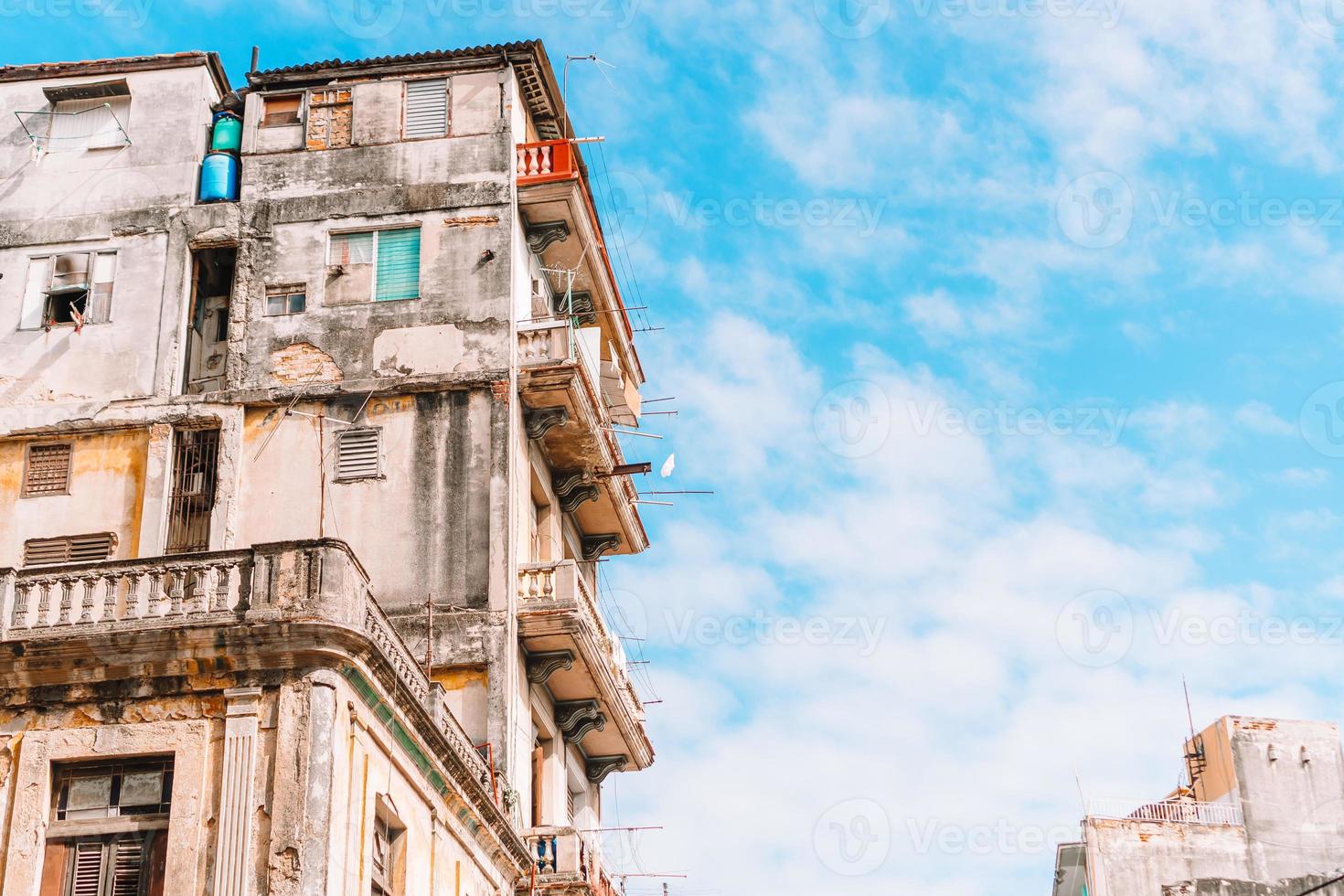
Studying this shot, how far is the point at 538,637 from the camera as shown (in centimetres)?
3133

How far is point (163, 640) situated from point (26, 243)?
17.3 metres

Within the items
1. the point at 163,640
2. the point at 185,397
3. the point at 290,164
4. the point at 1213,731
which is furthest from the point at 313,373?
the point at 1213,731

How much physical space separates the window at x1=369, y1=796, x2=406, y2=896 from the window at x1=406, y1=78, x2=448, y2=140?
17284mm

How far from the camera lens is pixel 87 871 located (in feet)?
64.8

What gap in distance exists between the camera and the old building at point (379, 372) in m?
30.5

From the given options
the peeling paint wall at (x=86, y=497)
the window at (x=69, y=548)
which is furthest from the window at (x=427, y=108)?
the window at (x=69, y=548)

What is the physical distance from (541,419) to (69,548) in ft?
29.4

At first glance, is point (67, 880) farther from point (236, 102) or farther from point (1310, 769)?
point (1310, 769)

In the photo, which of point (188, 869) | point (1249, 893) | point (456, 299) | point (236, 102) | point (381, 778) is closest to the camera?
point (188, 869)

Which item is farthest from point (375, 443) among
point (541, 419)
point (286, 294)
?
point (286, 294)

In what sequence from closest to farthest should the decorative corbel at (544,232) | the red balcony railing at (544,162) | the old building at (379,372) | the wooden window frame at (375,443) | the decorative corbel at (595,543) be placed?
the old building at (379,372) → the wooden window frame at (375,443) → the red balcony railing at (544,162) → the decorative corbel at (544,232) → the decorative corbel at (595,543)

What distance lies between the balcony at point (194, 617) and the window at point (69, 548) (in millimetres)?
10425

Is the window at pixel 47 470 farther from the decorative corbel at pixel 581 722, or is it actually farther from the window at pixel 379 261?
the decorative corbel at pixel 581 722

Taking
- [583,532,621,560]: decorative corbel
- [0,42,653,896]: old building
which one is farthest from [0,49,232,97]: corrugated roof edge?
[583,532,621,560]: decorative corbel
